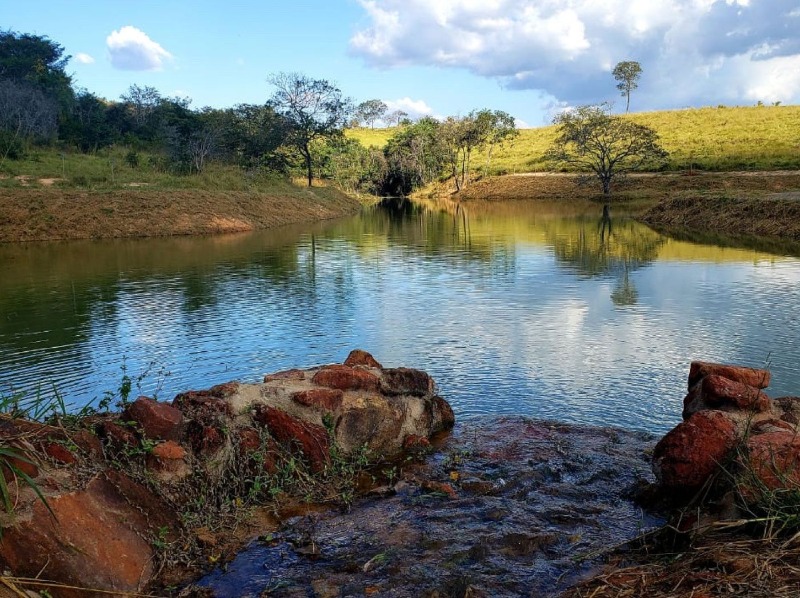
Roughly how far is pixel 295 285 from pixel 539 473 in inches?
493

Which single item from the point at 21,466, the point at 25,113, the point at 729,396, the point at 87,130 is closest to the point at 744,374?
the point at 729,396

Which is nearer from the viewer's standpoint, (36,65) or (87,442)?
(87,442)

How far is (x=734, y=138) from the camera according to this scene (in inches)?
2522

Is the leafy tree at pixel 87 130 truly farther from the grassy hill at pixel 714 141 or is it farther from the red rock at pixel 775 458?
the red rock at pixel 775 458

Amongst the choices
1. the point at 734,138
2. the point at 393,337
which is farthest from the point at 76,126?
the point at 734,138

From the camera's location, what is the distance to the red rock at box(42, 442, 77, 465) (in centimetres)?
496

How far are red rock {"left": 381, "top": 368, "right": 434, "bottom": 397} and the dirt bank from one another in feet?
83.7

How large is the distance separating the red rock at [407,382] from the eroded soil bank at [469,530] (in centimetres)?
76

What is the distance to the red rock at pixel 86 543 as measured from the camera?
421 cm

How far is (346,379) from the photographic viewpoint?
7.41 metres

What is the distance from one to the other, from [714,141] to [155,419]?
6754 centimetres

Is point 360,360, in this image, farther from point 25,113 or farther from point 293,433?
point 25,113

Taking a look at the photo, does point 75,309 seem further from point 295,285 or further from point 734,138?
point 734,138

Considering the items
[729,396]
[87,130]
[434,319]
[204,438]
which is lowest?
[434,319]
